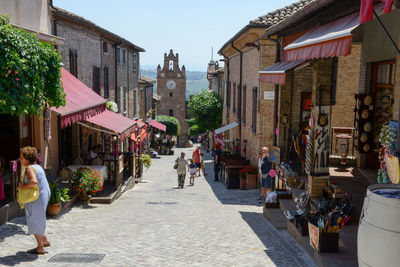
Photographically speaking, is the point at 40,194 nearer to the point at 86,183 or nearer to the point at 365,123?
the point at 86,183

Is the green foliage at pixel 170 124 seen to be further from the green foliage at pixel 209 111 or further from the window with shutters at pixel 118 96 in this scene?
the window with shutters at pixel 118 96

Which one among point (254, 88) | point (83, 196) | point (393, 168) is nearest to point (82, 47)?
point (254, 88)

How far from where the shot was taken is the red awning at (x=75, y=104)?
9352 mm

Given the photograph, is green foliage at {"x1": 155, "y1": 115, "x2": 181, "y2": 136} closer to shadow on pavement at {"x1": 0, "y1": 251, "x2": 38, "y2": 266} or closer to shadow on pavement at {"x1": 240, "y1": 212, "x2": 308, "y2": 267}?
shadow on pavement at {"x1": 240, "y1": 212, "x2": 308, "y2": 267}

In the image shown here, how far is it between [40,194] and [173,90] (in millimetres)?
64312

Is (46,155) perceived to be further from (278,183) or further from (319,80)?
(319,80)

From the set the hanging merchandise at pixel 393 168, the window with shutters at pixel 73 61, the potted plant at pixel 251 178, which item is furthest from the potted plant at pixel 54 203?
the potted plant at pixel 251 178

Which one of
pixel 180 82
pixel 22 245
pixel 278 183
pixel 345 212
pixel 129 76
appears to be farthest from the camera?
pixel 180 82

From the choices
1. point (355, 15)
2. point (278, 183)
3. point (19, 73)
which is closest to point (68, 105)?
point (19, 73)

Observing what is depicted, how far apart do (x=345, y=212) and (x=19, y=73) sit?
577cm

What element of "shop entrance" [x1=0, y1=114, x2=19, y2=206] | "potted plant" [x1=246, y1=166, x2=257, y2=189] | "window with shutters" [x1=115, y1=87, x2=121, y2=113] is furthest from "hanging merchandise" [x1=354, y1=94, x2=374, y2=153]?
"window with shutters" [x1=115, y1=87, x2=121, y2=113]

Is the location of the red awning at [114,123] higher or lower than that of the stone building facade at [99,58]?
lower

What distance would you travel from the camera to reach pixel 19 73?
659cm

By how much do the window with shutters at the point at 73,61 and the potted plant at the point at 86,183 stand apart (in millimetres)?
5920
